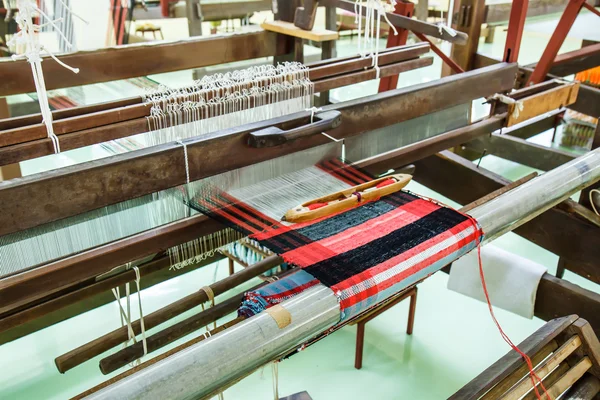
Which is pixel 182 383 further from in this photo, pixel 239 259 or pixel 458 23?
pixel 458 23

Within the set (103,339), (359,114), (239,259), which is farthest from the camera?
(239,259)

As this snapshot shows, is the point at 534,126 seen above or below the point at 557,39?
below

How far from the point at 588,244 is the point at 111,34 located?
207 inches

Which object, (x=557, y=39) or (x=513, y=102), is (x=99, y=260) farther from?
(x=557, y=39)

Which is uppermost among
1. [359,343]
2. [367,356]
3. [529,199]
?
[529,199]

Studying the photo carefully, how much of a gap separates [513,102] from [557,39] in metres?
1.36

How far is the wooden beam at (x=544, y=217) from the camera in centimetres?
249

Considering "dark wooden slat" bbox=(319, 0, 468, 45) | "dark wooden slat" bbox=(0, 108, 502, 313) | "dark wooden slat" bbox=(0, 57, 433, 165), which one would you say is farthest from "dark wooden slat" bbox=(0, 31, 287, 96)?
"dark wooden slat" bbox=(0, 108, 502, 313)

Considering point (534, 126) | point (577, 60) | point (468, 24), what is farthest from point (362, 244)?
point (534, 126)

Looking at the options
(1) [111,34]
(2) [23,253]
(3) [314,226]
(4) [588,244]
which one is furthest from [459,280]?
Answer: (1) [111,34]

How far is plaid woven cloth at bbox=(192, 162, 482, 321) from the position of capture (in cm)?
129

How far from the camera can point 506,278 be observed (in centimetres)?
234

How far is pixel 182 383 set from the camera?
899mm

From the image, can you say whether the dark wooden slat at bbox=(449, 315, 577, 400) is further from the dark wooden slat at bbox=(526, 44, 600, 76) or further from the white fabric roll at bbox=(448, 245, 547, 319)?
the dark wooden slat at bbox=(526, 44, 600, 76)
